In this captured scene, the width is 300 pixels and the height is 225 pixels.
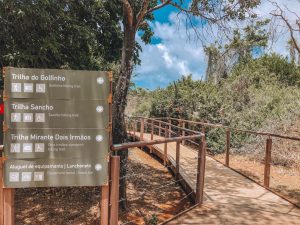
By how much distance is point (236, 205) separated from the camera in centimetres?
585

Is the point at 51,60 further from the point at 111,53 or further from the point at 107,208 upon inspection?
the point at 107,208

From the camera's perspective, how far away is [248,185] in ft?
24.1

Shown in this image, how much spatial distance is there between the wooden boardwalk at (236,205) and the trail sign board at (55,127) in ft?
5.98

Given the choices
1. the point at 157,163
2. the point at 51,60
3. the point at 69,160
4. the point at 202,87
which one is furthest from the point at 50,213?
the point at 202,87

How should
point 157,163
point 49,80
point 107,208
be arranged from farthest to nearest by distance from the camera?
point 157,163
point 107,208
point 49,80

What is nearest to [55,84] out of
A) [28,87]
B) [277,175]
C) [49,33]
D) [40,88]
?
[40,88]

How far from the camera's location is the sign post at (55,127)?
3.56m

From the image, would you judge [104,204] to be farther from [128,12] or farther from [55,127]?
[128,12]

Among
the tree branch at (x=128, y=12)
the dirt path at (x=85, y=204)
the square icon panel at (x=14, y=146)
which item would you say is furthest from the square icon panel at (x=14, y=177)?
the tree branch at (x=128, y=12)

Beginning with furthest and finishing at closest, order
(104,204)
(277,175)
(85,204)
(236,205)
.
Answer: (277,175) < (85,204) < (236,205) < (104,204)

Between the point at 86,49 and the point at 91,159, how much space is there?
6.22m

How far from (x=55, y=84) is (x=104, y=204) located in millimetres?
1371

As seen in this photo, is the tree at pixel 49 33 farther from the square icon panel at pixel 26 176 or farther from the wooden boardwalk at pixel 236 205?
the square icon panel at pixel 26 176

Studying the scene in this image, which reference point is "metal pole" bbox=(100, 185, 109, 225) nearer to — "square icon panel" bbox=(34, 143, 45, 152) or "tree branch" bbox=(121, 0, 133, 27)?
"square icon panel" bbox=(34, 143, 45, 152)
